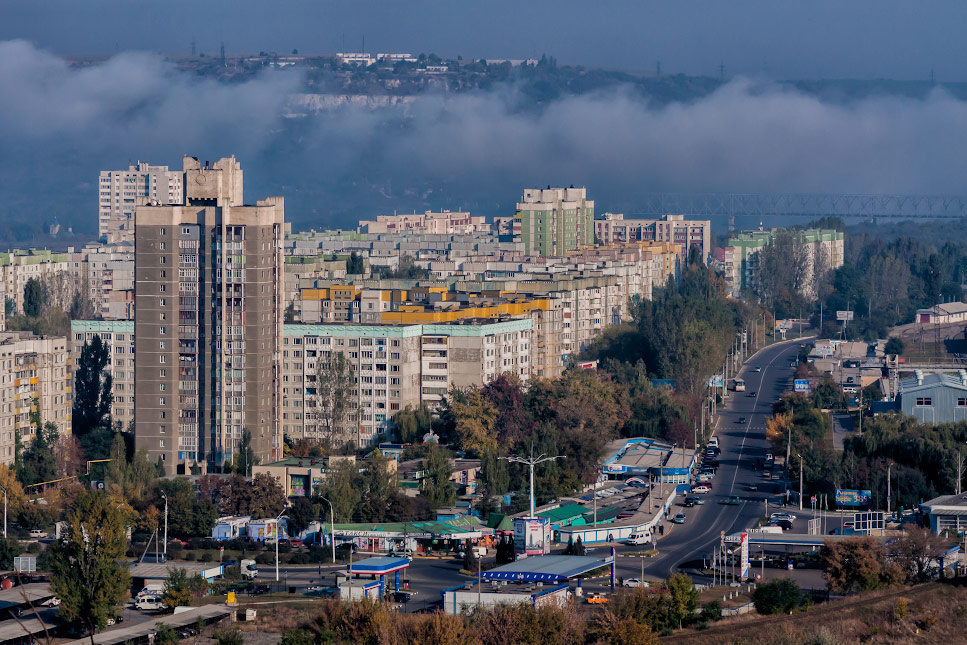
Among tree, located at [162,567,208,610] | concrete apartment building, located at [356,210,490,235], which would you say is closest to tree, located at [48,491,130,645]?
tree, located at [162,567,208,610]

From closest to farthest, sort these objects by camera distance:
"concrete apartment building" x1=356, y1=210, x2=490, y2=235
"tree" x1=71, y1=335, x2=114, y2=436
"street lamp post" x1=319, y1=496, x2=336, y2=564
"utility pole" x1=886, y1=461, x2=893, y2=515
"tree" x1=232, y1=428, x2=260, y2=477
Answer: "street lamp post" x1=319, y1=496, x2=336, y2=564
"utility pole" x1=886, y1=461, x2=893, y2=515
"tree" x1=232, y1=428, x2=260, y2=477
"tree" x1=71, y1=335, x2=114, y2=436
"concrete apartment building" x1=356, y1=210, x2=490, y2=235

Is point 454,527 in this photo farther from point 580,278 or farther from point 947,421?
point 580,278

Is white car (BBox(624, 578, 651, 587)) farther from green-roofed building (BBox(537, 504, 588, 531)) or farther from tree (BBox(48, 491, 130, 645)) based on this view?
tree (BBox(48, 491, 130, 645))

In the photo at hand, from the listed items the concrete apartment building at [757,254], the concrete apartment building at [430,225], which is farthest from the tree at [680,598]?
the concrete apartment building at [430,225]

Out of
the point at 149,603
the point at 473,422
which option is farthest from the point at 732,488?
the point at 149,603

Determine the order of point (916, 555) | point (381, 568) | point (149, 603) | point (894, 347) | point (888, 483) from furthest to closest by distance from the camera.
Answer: point (894, 347) → point (888, 483) → point (916, 555) → point (381, 568) → point (149, 603)

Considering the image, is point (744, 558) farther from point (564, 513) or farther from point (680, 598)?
point (564, 513)

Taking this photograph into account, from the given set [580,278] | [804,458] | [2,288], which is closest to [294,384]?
[804,458]
